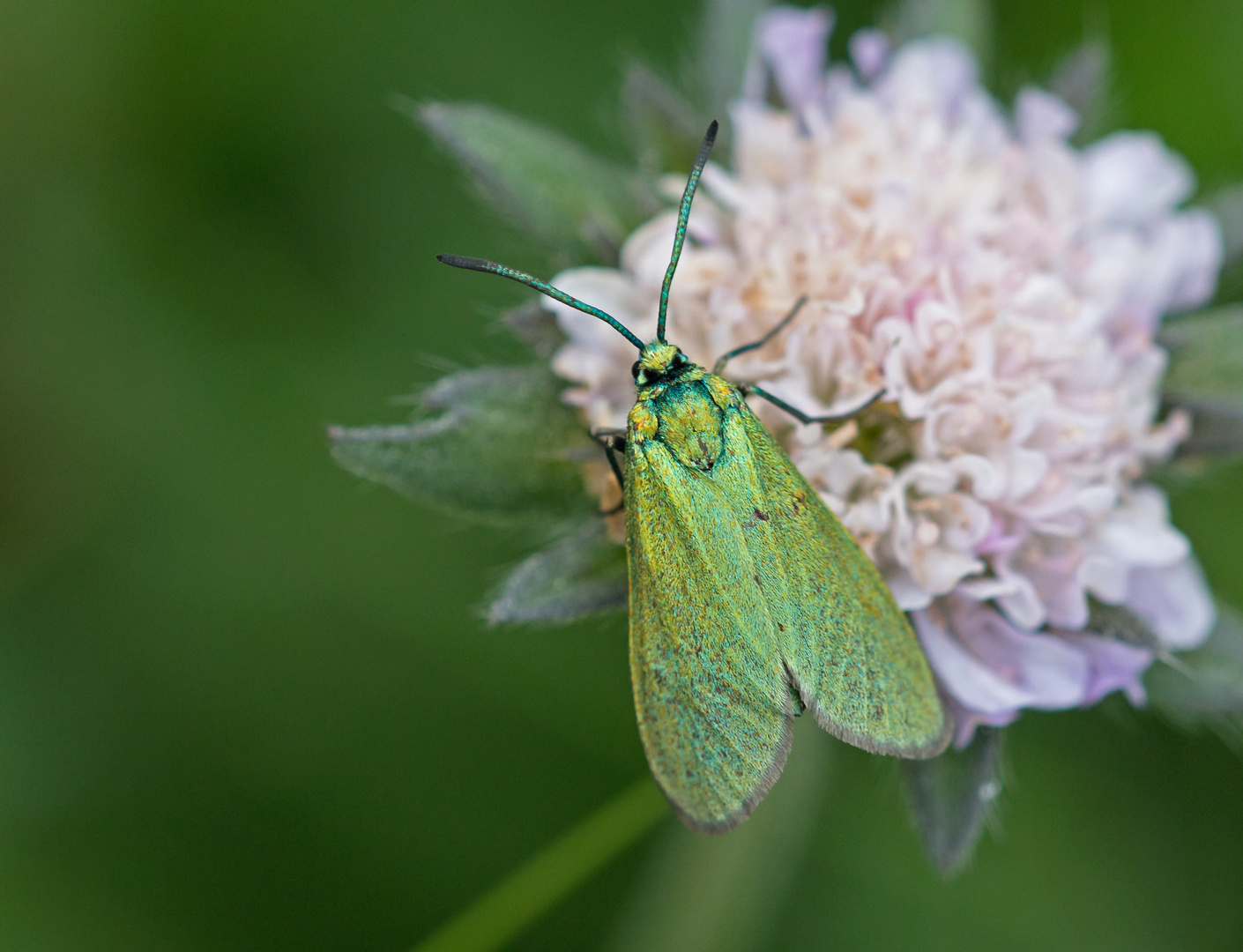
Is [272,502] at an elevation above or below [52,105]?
below

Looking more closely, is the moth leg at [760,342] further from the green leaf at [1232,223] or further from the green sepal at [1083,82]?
the green leaf at [1232,223]

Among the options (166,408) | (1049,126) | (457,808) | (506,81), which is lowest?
(457,808)

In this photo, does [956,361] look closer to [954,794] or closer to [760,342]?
[760,342]

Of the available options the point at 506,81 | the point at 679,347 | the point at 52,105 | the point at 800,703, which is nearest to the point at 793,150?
the point at 679,347

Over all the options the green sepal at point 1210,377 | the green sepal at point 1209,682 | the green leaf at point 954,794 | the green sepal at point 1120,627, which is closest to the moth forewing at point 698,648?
the green leaf at point 954,794

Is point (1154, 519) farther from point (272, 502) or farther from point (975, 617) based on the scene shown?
point (272, 502)

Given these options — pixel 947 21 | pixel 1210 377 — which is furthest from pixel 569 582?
pixel 947 21

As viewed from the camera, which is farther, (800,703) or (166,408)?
(166,408)
